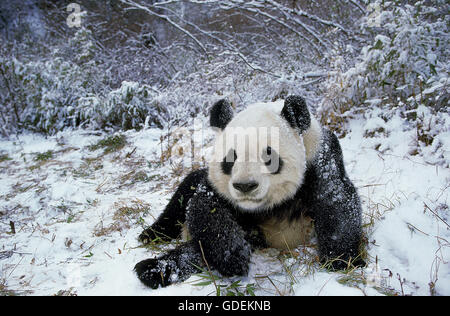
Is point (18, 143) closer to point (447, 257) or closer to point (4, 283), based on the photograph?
point (4, 283)

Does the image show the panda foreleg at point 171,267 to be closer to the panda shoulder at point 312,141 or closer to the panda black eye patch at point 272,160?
the panda black eye patch at point 272,160

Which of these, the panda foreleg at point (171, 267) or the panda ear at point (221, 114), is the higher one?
the panda ear at point (221, 114)

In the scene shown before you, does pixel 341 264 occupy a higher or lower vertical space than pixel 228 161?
lower

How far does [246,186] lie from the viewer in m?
1.57

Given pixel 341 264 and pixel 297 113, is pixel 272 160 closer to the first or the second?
pixel 297 113

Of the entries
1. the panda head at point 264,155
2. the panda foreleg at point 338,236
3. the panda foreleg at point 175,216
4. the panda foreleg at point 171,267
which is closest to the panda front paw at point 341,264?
the panda foreleg at point 338,236

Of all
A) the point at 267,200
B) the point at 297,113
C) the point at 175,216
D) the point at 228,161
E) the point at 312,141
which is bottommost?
the point at 175,216

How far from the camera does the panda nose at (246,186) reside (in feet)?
5.14

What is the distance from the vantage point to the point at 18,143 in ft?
18.6

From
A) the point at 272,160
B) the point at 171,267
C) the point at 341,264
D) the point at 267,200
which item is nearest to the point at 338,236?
the point at 341,264

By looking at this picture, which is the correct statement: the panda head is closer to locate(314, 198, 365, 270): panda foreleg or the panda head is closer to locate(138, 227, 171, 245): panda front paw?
locate(314, 198, 365, 270): panda foreleg

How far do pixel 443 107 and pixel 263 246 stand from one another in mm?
2663

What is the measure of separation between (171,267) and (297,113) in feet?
3.80
